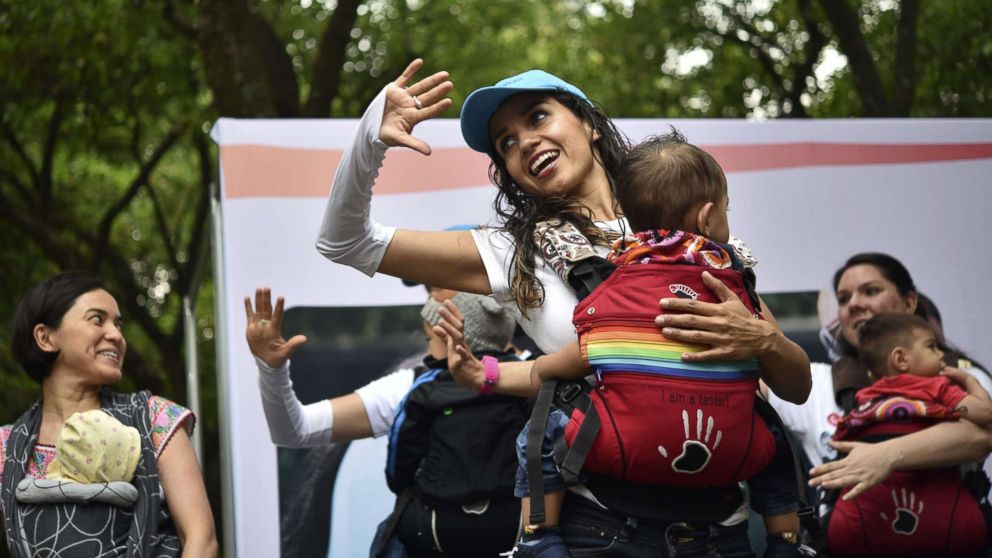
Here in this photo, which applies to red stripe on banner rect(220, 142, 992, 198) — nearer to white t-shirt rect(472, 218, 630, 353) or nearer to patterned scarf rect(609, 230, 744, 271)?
white t-shirt rect(472, 218, 630, 353)

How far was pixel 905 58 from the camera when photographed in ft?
26.2

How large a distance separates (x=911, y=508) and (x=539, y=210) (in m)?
1.60

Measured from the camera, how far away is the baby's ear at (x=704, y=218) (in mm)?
2623

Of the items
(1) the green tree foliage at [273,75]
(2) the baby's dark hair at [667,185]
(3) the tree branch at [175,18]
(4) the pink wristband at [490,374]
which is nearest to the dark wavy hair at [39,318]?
(4) the pink wristband at [490,374]

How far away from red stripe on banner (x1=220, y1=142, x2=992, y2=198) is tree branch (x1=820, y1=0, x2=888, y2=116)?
280 centimetres

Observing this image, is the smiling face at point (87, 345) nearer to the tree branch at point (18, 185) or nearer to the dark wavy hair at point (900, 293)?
the dark wavy hair at point (900, 293)

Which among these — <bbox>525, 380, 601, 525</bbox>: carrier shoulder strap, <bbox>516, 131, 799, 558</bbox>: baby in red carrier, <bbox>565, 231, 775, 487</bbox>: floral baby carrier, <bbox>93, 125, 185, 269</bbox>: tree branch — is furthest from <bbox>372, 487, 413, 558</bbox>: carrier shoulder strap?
<bbox>93, 125, 185, 269</bbox>: tree branch

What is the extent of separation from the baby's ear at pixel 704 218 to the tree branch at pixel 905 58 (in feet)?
19.2

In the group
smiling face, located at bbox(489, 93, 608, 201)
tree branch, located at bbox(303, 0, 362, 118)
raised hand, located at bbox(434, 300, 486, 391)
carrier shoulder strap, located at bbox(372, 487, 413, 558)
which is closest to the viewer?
smiling face, located at bbox(489, 93, 608, 201)

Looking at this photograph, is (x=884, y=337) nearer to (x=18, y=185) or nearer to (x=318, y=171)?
(x=318, y=171)

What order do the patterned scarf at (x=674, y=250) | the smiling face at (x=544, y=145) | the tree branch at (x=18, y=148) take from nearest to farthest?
the patterned scarf at (x=674, y=250) → the smiling face at (x=544, y=145) → the tree branch at (x=18, y=148)

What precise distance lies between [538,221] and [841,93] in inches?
302

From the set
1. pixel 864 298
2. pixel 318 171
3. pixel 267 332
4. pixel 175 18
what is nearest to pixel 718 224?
pixel 267 332

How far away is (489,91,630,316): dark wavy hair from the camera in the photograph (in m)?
2.80
